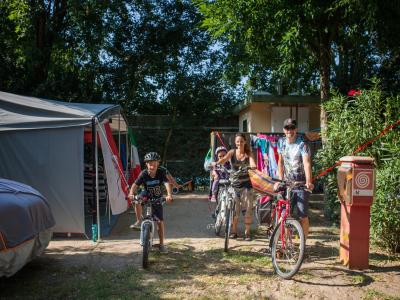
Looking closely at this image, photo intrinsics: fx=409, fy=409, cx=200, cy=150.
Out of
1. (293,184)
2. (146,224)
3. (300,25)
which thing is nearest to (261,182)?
(293,184)

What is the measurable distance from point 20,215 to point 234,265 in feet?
8.41

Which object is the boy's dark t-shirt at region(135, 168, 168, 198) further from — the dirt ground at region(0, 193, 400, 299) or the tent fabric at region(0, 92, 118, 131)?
the tent fabric at region(0, 92, 118, 131)

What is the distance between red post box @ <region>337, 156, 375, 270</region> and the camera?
15.8 feet

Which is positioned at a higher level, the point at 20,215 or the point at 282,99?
the point at 282,99

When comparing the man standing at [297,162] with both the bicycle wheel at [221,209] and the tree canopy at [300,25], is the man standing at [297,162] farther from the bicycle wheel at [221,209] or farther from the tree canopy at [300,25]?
the tree canopy at [300,25]

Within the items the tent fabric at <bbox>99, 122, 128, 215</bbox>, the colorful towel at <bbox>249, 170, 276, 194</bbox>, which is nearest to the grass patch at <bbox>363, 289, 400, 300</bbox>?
the colorful towel at <bbox>249, 170, 276, 194</bbox>

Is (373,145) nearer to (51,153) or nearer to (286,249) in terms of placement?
(286,249)

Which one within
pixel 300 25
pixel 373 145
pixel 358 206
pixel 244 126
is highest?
pixel 300 25

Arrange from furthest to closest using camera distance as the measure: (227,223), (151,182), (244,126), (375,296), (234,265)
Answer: (244,126)
(227,223)
(151,182)
(234,265)
(375,296)

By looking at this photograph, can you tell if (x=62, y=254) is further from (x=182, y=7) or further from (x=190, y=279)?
(x=182, y=7)

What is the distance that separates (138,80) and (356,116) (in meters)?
10.3

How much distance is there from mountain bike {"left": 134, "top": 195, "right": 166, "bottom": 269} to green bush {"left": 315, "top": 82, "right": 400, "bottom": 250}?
2.87m

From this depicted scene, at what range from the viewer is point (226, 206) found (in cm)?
584

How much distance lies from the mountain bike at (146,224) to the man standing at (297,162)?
170 centimetres
